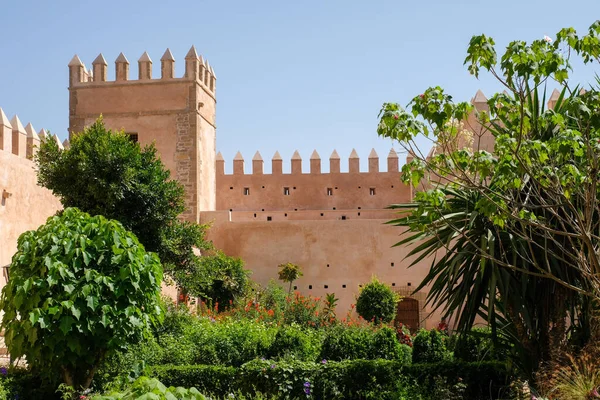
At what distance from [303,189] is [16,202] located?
43.2ft

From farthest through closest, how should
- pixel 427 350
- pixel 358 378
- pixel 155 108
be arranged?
pixel 155 108 → pixel 427 350 → pixel 358 378

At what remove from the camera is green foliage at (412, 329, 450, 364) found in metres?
10.8

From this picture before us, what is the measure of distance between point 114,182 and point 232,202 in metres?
13.3

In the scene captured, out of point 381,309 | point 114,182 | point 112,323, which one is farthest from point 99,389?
point 381,309

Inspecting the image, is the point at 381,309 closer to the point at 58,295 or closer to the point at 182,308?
the point at 182,308

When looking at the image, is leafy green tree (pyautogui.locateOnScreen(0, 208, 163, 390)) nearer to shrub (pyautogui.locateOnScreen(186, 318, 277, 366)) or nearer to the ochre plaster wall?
shrub (pyautogui.locateOnScreen(186, 318, 277, 366))

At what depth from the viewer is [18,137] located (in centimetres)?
1694

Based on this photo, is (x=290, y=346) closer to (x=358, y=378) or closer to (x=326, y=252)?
(x=358, y=378)

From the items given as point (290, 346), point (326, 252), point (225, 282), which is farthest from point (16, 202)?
point (326, 252)

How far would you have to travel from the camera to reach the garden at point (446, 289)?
22.9 ft

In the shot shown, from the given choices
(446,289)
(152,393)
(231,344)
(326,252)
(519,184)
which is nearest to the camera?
(152,393)

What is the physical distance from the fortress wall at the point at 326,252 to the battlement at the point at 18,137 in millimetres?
7153

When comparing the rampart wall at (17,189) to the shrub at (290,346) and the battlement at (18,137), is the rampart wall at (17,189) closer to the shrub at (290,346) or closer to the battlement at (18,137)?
the battlement at (18,137)

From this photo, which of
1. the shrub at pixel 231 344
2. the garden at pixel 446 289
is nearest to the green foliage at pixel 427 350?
the garden at pixel 446 289
